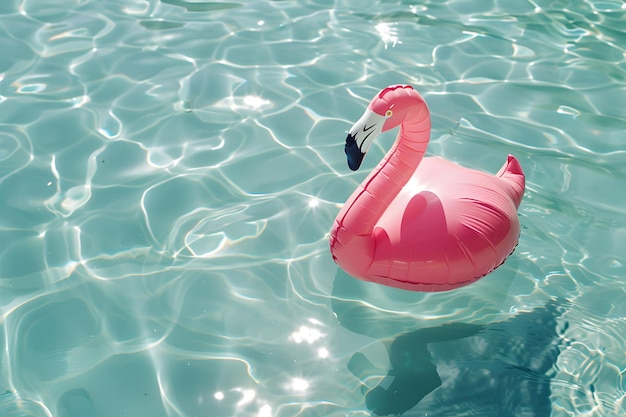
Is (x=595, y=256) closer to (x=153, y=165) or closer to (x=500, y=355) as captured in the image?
(x=500, y=355)

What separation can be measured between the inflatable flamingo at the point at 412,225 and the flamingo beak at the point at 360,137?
0.02 meters

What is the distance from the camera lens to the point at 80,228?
357 centimetres

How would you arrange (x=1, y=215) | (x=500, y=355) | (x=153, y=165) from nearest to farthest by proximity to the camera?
1. (x=500, y=355)
2. (x=1, y=215)
3. (x=153, y=165)

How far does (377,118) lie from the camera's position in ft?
9.05

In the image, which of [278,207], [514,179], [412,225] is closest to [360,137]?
[412,225]

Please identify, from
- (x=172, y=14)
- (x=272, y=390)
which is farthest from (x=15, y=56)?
(x=272, y=390)

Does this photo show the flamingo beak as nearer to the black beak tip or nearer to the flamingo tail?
the black beak tip

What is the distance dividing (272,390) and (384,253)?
0.67 metres

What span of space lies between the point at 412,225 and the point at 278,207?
0.98 m

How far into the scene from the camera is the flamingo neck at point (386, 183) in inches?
112

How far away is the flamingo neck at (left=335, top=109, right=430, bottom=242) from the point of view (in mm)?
2848

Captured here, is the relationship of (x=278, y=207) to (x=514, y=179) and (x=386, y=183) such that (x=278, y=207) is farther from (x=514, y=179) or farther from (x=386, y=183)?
(x=514, y=179)

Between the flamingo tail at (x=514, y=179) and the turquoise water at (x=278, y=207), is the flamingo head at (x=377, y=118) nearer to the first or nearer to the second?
the flamingo tail at (x=514, y=179)

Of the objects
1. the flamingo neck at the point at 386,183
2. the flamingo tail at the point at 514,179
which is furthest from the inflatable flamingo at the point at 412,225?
the flamingo tail at the point at 514,179
